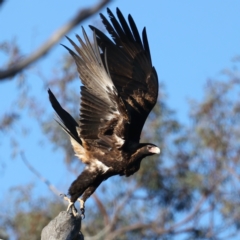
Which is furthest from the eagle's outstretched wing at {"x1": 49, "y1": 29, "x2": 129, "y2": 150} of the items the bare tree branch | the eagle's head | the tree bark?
the bare tree branch

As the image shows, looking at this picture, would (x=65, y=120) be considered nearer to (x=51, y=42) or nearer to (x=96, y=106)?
(x=96, y=106)

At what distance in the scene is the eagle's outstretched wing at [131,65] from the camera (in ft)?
26.1

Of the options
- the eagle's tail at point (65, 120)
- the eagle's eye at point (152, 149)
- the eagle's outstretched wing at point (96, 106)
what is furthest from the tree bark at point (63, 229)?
the eagle's eye at point (152, 149)

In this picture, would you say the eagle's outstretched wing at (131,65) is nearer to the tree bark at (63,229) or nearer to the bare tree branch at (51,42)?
the tree bark at (63,229)

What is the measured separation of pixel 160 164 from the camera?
54.0 feet

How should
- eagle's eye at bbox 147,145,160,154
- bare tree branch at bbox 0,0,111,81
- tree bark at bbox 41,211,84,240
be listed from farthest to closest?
eagle's eye at bbox 147,145,160,154, tree bark at bbox 41,211,84,240, bare tree branch at bbox 0,0,111,81

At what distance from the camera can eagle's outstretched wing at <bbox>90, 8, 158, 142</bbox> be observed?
7.96 metres

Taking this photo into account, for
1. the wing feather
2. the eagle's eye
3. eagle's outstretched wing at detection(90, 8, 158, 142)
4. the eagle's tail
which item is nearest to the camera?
the wing feather

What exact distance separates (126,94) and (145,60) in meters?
0.49

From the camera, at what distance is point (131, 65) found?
325 inches

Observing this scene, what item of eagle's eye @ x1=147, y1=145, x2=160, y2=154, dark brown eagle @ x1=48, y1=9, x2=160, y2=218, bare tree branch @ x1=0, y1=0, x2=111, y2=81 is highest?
dark brown eagle @ x1=48, y1=9, x2=160, y2=218

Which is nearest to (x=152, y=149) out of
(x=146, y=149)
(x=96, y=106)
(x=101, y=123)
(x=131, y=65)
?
(x=146, y=149)

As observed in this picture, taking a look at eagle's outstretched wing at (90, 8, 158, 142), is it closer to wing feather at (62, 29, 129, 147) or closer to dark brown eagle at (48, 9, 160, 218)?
dark brown eagle at (48, 9, 160, 218)

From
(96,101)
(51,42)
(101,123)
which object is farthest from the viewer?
(101,123)
